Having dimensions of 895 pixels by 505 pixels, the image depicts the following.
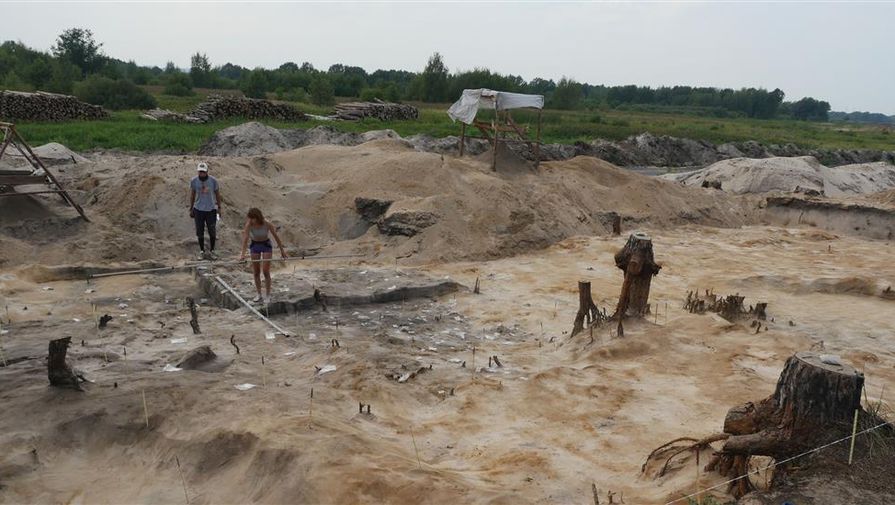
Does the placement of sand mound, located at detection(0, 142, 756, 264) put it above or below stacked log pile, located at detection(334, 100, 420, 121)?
below

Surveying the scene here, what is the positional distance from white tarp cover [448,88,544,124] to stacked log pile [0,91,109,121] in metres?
17.9

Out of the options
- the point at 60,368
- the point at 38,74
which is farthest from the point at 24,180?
the point at 38,74

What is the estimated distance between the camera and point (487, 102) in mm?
14797

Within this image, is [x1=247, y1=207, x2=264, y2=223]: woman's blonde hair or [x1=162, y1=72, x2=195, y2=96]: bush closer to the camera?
[x1=247, y1=207, x2=264, y2=223]: woman's blonde hair

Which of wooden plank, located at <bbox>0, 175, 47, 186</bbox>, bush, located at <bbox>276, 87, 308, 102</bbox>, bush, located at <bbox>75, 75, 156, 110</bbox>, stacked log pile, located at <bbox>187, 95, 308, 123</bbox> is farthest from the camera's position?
bush, located at <bbox>276, 87, 308, 102</bbox>

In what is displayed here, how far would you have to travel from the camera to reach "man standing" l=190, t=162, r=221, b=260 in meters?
10.1

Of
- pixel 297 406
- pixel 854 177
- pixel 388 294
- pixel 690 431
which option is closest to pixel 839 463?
pixel 690 431

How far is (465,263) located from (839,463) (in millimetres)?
8069

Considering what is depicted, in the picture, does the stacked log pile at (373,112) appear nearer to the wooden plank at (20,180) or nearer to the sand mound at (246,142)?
the sand mound at (246,142)

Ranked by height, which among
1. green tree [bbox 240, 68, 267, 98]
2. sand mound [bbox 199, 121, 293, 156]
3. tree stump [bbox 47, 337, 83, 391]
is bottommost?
tree stump [bbox 47, 337, 83, 391]

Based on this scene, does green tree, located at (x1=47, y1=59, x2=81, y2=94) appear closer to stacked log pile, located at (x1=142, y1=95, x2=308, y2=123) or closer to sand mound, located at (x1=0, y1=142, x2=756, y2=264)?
stacked log pile, located at (x1=142, y1=95, x2=308, y2=123)

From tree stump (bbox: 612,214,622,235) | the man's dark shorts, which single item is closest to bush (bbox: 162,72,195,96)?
the man's dark shorts

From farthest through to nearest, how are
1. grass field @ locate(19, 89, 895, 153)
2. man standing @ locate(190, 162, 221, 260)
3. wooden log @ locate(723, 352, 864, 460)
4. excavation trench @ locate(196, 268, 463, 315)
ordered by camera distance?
grass field @ locate(19, 89, 895, 153) → man standing @ locate(190, 162, 221, 260) → excavation trench @ locate(196, 268, 463, 315) → wooden log @ locate(723, 352, 864, 460)

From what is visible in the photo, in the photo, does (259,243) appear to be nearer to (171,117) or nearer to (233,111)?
(171,117)
